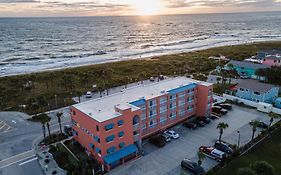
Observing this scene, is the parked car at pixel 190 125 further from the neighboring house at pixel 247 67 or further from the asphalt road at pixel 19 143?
the neighboring house at pixel 247 67

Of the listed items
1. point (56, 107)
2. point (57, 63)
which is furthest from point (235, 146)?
point (57, 63)

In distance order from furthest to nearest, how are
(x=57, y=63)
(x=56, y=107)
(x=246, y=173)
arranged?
(x=57, y=63) < (x=56, y=107) < (x=246, y=173)

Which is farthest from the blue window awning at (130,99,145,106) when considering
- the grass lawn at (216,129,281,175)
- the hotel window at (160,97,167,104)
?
the grass lawn at (216,129,281,175)

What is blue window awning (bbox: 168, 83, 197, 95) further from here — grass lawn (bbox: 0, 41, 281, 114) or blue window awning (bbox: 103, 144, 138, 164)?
grass lawn (bbox: 0, 41, 281, 114)

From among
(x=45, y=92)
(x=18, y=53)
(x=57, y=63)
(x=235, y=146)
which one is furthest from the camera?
(x=18, y=53)

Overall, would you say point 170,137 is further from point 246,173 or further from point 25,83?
point 25,83

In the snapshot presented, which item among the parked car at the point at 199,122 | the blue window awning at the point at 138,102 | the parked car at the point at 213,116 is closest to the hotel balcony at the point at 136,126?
the blue window awning at the point at 138,102

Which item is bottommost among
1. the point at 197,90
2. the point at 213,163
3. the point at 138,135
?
the point at 213,163
